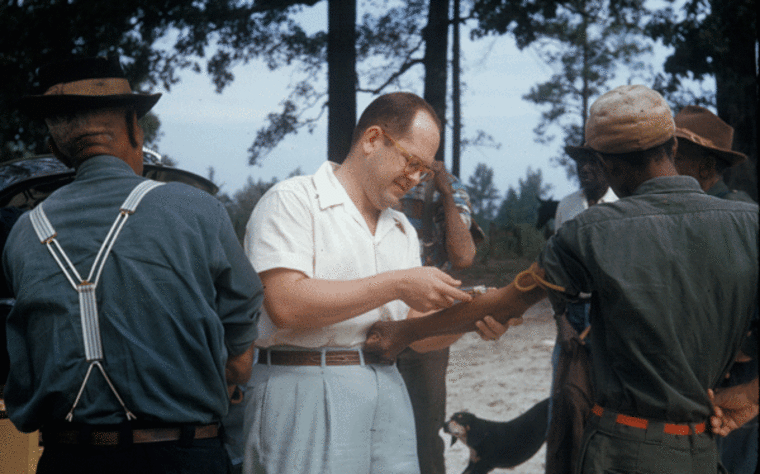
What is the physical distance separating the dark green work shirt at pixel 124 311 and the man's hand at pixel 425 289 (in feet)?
2.15

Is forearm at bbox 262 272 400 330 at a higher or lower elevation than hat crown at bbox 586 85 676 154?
lower

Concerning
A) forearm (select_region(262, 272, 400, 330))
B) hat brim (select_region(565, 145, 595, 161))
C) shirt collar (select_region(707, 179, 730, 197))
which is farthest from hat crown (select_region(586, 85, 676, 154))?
shirt collar (select_region(707, 179, 730, 197))

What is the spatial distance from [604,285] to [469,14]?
9.36 meters

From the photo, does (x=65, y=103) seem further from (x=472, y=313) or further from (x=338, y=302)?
(x=472, y=313)

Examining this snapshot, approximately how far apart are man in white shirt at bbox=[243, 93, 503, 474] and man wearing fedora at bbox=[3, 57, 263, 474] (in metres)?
0.28

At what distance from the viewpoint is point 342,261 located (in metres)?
2.35

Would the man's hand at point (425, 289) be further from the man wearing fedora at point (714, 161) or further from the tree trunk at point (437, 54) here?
the tree trunk at point (437, 54)

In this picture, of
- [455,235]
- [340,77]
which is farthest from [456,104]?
[455,235]

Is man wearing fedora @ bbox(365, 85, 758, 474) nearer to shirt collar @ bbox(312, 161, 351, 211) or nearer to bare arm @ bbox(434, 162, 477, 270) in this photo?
shirt collar @ bbox(312, 161, 351, 211)

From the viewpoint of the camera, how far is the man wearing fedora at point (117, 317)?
1.70m

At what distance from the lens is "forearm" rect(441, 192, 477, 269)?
170 inches

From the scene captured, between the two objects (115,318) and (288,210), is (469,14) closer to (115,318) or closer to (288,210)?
(288,210)

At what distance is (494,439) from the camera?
14.8ft

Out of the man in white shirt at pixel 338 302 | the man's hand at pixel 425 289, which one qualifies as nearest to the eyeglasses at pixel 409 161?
the man in white shirt at pixel 338 302
